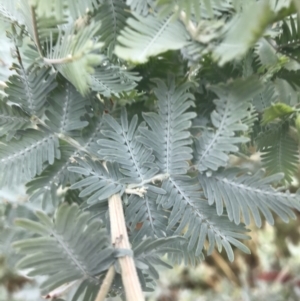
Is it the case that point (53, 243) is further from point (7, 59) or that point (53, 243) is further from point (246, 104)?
point (7, 59)

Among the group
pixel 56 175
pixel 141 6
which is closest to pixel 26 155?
pixel 56 175

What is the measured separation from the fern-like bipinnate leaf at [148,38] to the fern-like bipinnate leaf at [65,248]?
0.08 metres

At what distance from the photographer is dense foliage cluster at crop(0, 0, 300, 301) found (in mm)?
239

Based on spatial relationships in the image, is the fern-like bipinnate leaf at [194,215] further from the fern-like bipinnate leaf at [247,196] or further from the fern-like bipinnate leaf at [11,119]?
the fern-like bipinnate leaf at [11,119]

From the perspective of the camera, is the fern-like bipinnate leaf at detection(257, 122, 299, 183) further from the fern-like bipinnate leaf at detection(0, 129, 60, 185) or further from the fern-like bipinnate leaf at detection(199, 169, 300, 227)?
the fern-like bipinnate leaf at detection(0, 129, 60, 185)

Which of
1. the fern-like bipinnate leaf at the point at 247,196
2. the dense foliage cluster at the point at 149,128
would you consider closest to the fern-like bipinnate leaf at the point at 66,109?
the dense foliage cluster at the point at 149,128

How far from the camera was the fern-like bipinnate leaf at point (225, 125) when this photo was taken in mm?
237

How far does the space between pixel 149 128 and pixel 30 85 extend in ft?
0.29

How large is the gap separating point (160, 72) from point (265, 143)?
10cm

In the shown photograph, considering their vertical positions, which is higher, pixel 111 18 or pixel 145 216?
pixel 111 18

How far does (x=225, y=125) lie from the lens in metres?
0.25

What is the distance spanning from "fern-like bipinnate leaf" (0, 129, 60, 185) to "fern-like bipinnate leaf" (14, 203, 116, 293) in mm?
75

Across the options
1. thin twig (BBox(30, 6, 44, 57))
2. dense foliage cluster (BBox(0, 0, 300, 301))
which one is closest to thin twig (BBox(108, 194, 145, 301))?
dense foliage cluster (BBox(0, 0, 300, 301))

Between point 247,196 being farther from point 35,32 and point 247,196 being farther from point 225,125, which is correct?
point 35,32
